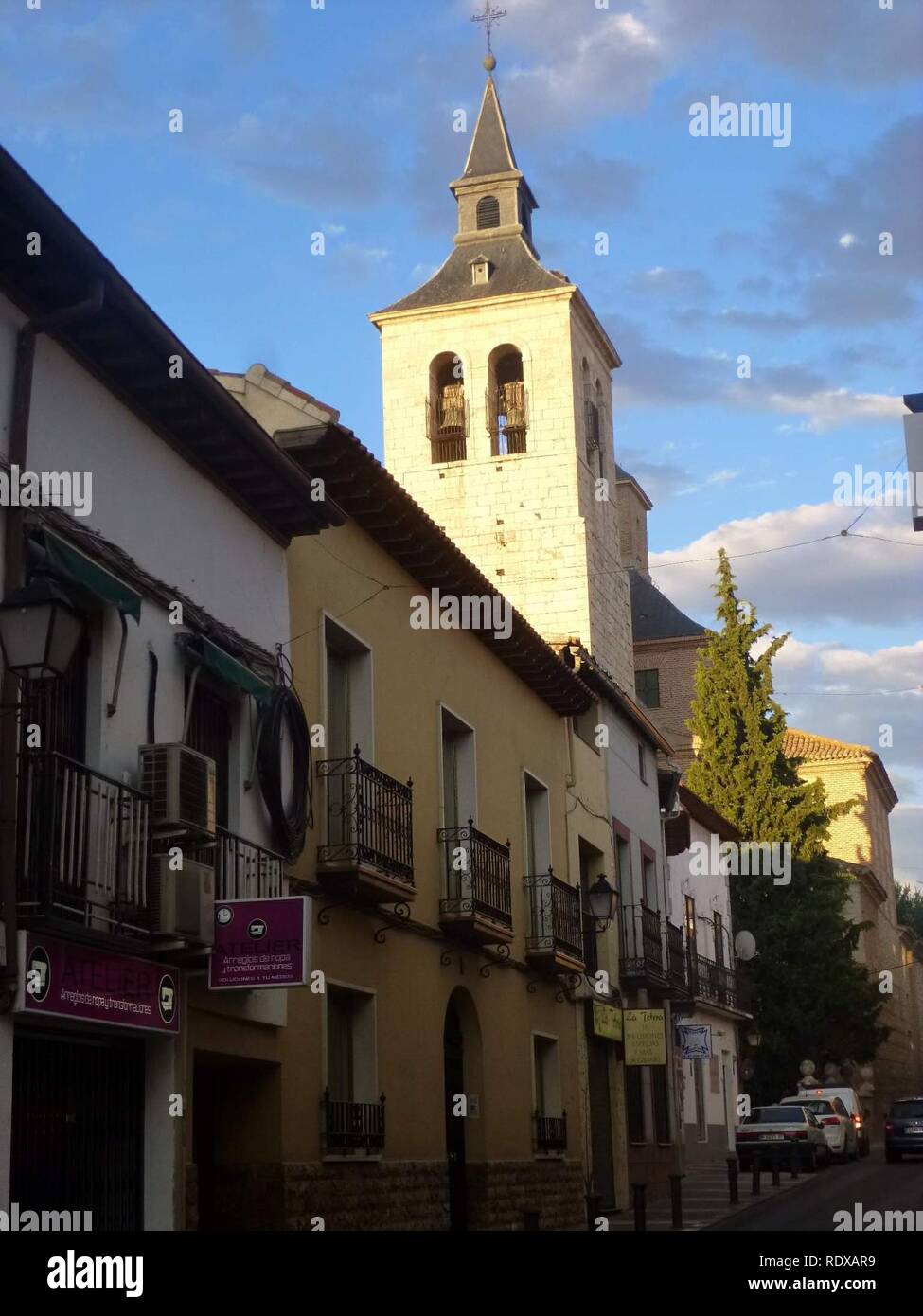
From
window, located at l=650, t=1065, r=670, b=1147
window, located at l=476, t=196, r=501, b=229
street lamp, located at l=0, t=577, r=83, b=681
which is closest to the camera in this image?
Answer: street lamp, located at l=0, t=577, r=83, b=681

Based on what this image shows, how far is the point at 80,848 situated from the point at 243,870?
2644mm

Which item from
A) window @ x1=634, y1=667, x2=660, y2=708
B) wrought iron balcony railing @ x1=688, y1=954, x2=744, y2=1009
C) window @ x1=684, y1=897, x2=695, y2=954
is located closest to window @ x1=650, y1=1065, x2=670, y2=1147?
wrought iron balcony railing @ x1=688, y1=954, x2=744, y2=1009

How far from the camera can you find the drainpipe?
8.96 meters

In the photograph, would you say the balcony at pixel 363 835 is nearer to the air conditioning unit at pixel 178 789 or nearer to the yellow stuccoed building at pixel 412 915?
the yellow stuccoed building at pixel 412 915

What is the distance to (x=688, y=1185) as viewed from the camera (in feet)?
90.3

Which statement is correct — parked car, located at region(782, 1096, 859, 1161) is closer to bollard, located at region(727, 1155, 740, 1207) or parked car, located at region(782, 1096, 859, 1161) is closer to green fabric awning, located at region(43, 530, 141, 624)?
bollard, located at region(727, 1155, 740, 1207)

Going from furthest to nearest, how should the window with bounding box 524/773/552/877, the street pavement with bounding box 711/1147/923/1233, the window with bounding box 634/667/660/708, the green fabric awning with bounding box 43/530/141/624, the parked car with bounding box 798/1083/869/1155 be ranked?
1. the window with bounding box 634/667/660/708
2. the parked car with bounding box 798/1083/869/1155
3. the window with bounding box 524/773/552/877
4. the street pavement with bounding box 711/1147/923/1233
5. the green fabric awning with bounding box 43/530/141/624

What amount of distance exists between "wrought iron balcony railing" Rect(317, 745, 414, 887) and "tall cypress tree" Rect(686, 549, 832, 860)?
3082 centimetres

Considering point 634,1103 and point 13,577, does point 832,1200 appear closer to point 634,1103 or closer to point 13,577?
point 634,1103

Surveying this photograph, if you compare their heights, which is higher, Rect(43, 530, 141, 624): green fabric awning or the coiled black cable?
Rect(43, 530, 141, 624): green fabric awning
